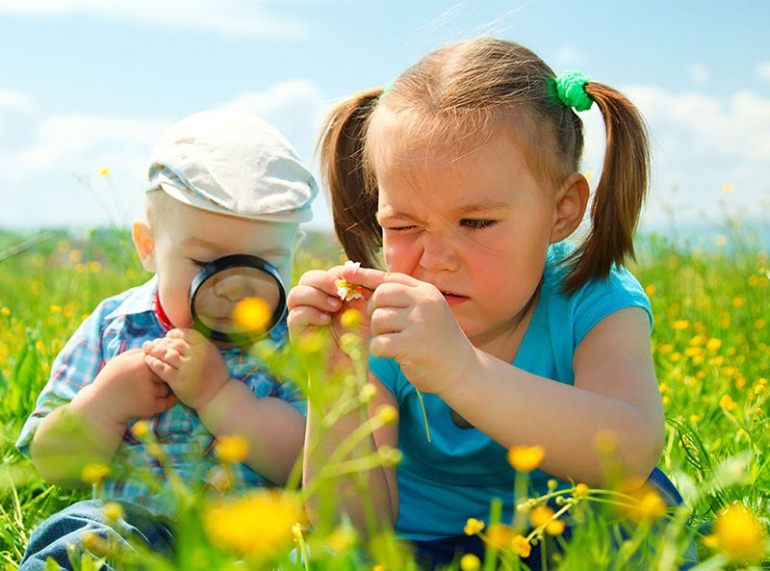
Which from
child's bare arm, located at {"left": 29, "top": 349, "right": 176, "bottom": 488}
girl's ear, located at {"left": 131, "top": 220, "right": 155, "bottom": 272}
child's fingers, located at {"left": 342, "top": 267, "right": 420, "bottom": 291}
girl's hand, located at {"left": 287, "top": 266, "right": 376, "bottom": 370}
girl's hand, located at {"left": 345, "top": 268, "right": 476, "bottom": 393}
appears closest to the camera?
girl's hand, located at {"left": 345, "top": 268, "right": 476, "bottom": 393}

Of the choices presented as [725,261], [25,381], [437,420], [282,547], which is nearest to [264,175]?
[437,420]

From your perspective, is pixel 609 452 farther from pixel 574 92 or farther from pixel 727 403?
pixel 727 403

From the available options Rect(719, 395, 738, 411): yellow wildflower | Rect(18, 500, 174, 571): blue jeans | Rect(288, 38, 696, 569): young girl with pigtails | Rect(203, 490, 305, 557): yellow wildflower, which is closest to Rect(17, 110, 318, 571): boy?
Rect(18, 500, 174, 571): blue jeans

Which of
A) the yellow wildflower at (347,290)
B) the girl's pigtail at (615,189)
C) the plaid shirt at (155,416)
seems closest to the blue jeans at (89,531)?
the plaid shirt at (155,416)

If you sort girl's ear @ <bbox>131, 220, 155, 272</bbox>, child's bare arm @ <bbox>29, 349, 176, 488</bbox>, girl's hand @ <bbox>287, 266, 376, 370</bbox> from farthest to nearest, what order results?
A: girl's ear @ <bbox>131, 220, 155, 272</bbox>, child's bare arm @ <bbox>29, 349, 176, 488</bbox>, girl's hand @ <bbox>287, 266, 376, 370</bbox>

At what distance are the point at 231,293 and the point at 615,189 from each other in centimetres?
106

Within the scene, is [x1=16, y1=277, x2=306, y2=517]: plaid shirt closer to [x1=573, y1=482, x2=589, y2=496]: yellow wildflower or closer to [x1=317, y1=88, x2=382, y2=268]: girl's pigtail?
[x1=317, y1=88, x2=382, y2=268]: girl's pigtail

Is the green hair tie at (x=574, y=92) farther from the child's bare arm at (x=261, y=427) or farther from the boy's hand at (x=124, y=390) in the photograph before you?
the boy's hand at (x=124, y=390)

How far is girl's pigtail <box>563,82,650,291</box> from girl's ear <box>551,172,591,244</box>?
9 centimetres

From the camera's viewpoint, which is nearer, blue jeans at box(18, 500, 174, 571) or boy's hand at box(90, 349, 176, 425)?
blue jeans at box(18, 500, 174, 571)

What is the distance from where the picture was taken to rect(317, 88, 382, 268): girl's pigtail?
2334 millimetres

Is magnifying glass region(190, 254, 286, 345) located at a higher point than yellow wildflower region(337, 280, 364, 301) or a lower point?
lower

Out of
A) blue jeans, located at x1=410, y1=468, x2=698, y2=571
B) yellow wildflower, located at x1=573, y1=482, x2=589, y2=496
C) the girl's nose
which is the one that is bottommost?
blue jeans, located at x1=410, y1=468, x2=698, y2=571

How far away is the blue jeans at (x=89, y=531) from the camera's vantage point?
5.27 feet
